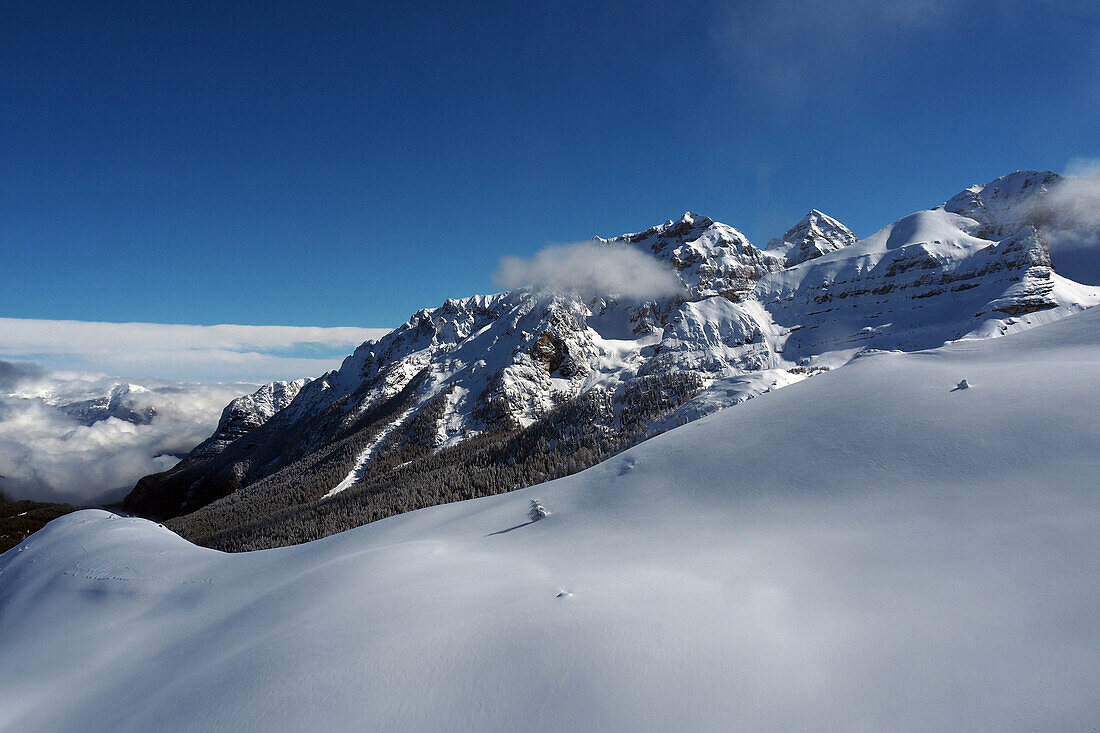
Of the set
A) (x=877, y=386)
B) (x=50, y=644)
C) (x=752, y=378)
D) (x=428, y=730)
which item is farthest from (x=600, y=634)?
(x=752, y=378)

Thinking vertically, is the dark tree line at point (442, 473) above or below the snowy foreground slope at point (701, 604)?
below

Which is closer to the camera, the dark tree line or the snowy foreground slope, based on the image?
the snowy foreground slope

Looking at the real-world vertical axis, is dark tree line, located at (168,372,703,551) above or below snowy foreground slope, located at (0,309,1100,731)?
below

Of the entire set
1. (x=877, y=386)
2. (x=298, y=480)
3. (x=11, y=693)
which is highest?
(x=877, y=386)

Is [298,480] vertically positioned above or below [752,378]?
below

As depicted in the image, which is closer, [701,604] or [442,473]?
[701,604]

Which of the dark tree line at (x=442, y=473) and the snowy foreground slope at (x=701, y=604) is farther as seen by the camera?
the dark tree line at (x=442, y=473)

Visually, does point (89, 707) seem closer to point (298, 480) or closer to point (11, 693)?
point (11, 693)

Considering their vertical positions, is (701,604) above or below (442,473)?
above
